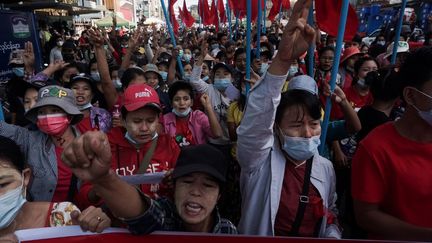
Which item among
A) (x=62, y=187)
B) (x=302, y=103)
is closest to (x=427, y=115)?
(x=302, y=103)

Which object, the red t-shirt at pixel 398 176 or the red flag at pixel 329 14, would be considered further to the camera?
the red flag at pixel 329 14

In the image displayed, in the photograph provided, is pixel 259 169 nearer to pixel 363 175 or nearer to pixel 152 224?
pixel 363 175

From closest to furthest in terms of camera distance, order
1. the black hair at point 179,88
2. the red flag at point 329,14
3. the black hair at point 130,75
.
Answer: the red flag at point 329,14 < the black hair at point 179,88 < the black hair at point 130,75

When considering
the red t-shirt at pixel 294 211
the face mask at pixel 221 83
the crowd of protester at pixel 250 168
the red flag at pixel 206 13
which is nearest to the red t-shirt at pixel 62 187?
the crowd of protester at pixel 250 168

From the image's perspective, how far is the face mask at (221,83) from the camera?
4.05 metres

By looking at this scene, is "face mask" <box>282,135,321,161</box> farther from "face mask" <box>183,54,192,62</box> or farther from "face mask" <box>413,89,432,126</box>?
"face mask" <box>183,54,192,62</box>

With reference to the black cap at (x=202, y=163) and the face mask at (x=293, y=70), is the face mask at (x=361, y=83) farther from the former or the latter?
the black cap at (x=202, y=163)

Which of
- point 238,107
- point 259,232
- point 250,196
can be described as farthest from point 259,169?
Result: point 238,107

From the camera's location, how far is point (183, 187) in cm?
146

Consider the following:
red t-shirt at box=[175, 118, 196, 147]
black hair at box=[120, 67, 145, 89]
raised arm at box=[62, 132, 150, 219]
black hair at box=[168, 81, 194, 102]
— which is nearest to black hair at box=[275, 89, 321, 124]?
raised arm at box=[62, 132, 150, 219]

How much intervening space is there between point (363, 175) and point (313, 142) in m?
0.26

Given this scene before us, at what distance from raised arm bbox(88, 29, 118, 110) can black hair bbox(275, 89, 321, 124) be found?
7.27 feet

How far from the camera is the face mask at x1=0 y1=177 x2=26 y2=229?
1280 mm

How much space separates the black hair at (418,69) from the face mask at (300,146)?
48 centimetres
